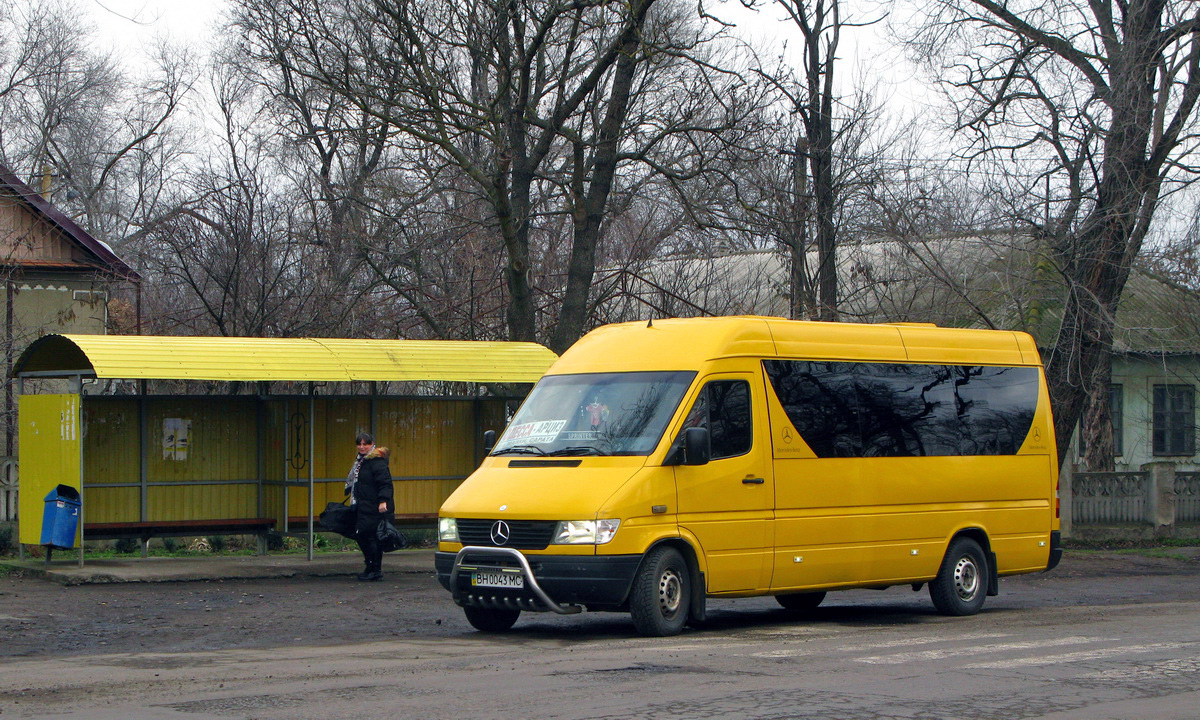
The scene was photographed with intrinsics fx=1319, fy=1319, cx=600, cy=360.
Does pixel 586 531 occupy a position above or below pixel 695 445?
below

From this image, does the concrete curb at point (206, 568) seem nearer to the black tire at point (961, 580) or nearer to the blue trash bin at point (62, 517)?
the blue trash bin at point (62, 517)

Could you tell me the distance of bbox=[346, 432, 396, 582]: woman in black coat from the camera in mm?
15828

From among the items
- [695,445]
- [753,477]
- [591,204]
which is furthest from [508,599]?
[591,204]

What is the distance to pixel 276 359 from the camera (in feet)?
53.9

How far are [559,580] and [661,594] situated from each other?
919 mm

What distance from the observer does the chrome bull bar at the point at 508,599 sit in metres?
10.5

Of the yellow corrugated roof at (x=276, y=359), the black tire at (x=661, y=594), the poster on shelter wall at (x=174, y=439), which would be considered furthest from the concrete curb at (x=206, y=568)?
the black tire at (x=661, y=594)

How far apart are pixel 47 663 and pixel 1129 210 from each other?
1710 centimetres

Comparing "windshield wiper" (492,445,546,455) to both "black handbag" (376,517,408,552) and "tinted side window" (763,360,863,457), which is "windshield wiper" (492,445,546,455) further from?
"black handbag" (376,517,408,552)

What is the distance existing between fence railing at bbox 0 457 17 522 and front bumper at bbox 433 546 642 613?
1077cm

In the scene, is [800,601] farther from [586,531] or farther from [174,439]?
[174,439]

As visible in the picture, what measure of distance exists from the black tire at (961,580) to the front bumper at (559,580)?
4.06m

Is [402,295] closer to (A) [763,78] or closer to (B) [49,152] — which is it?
(A) [763,78]

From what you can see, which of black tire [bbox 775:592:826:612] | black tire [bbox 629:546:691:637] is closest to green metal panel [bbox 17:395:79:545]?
black tire [bbox 629:546:691:637]
